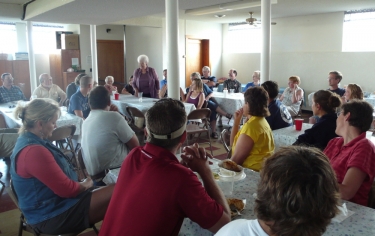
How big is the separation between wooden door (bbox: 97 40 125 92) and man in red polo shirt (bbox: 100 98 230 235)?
921 cm

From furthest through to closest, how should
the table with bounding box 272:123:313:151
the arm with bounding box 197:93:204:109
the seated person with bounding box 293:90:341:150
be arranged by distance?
the arm with bounding box 197:93:204:109 → the table with bounding box 272:123:313:151 → the seated person with bounding box 293:90:341:150

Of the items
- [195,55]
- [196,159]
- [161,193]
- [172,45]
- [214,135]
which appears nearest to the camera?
[161,193]

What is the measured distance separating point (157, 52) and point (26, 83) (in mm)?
4014

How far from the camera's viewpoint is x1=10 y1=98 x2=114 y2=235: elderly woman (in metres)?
1.88

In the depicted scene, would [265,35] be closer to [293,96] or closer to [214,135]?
[293,96]

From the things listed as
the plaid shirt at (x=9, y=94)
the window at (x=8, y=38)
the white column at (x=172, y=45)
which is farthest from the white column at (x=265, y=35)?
the window at (x=8, y=38)

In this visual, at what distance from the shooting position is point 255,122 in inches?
94.4

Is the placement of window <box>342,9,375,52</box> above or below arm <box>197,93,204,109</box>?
above

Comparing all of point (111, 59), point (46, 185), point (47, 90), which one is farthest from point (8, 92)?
point (111, 59)

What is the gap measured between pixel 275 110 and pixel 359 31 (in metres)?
6.33

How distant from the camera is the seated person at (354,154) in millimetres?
1718

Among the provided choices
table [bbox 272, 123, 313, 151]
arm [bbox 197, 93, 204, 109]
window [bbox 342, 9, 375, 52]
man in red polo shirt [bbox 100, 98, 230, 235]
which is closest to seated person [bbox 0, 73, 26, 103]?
arm [bbox 197, 93, 204, 109]

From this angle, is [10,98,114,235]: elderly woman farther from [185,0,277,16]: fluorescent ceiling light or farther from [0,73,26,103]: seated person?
[185,0,277,16]: fluorescent ceiling light

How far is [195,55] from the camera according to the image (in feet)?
36.9
